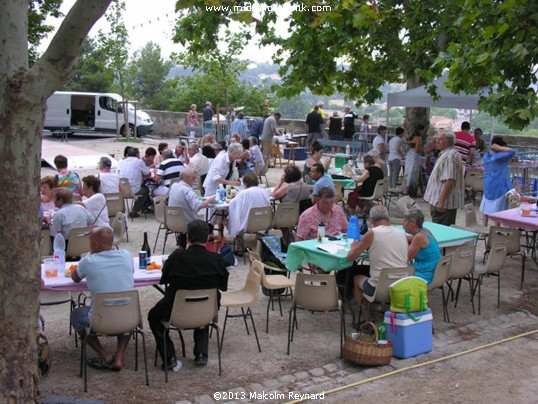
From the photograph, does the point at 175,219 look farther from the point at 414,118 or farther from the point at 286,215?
the point at 414,118

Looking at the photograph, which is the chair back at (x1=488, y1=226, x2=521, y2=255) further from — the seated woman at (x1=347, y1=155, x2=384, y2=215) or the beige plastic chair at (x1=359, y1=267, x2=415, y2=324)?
the seated woman at (x1=347, y1=155, x2=384, y2=215)

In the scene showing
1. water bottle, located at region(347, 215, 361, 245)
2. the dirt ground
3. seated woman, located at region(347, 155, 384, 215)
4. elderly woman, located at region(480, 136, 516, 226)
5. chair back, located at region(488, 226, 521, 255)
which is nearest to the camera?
the dirt ground

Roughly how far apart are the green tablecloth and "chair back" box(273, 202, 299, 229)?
7.03ft

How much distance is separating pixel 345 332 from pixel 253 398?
171 cm

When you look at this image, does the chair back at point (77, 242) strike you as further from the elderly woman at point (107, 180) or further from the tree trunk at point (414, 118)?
the tree trunk at point (414, 118)

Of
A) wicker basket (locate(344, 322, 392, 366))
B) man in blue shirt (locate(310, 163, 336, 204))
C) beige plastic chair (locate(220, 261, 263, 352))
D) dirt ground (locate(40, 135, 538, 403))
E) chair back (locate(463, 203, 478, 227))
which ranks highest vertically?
man in blue shirt (locate(310, 163, 336, 204))

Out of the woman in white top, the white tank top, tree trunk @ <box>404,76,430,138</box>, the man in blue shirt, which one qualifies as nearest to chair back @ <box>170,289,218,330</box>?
the white tank top

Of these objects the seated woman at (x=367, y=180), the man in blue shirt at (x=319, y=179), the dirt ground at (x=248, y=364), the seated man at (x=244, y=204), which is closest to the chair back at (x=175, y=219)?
the seated man at (x=244, y=204)

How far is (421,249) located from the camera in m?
7.27

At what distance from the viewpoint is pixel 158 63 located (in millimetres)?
50031

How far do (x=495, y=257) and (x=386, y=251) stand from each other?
1.87 meters

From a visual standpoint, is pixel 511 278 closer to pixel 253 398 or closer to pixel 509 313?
pixel 509 313

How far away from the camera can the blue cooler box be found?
257 inches

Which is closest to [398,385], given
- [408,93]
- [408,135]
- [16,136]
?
[16,136]
